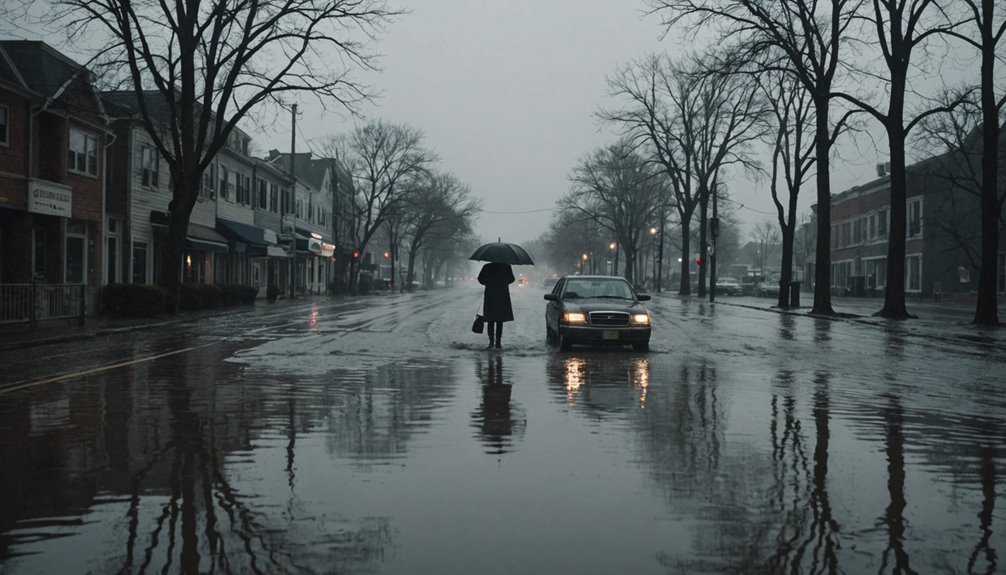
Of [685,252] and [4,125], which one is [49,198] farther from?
[685,252]

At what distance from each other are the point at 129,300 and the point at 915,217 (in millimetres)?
48654

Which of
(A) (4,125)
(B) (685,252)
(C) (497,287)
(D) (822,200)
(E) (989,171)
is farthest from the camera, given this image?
(B) (685,252)

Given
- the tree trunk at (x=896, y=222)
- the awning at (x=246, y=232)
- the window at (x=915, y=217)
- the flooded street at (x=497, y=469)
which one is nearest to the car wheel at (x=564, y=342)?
the flooded street at (x=497, y=469)

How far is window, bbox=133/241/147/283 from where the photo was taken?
33125mm

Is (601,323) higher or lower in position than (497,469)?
higher

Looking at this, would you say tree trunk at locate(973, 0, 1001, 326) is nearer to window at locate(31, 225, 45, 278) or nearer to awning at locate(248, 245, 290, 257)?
window at locate(31, 225, 45, 278)

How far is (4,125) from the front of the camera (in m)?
23.7

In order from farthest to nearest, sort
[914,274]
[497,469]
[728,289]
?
1. [728,289]
2. [914,274]
3. [497,469]

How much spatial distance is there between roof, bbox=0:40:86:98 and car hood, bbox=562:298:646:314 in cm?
1698

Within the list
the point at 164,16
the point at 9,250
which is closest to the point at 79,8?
the point at 164,16

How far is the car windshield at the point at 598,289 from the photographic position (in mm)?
18250

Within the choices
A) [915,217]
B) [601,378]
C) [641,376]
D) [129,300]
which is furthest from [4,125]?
[915,217]

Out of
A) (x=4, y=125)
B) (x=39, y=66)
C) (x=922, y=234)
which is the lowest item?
(x=922, y=234)

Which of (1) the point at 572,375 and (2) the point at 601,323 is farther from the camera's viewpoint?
(2) the point at 601,323
